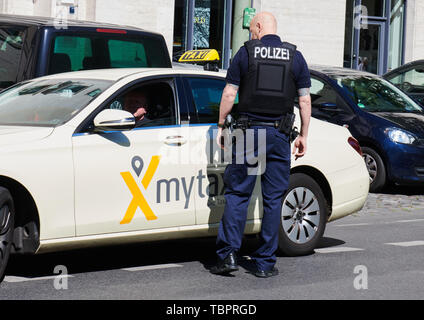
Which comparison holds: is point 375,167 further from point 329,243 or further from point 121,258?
point 121,258

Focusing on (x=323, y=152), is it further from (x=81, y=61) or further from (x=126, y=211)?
(x=81, y=61)

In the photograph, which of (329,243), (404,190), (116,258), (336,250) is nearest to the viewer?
(116,258)

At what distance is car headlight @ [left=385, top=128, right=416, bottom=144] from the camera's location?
41.8ft

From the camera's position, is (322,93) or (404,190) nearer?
(322,93)

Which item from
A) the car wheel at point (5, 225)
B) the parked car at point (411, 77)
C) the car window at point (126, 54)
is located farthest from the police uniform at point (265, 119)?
the parked car at point (411, 77)

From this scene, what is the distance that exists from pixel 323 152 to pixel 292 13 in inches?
609

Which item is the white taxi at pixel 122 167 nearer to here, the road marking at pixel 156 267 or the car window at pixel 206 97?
the car window at pixel 206 97

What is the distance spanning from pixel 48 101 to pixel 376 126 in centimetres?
679

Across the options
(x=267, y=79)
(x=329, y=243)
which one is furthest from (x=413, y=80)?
(x=267, y=79)

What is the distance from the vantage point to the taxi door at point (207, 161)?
7039 millimetres

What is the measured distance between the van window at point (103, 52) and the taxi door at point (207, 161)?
2.28 metres

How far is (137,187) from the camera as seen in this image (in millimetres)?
6668

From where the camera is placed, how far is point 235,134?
269 inches

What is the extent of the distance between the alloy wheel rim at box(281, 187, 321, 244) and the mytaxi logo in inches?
48.4
